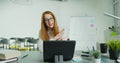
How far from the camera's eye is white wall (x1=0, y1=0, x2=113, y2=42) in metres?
5.66

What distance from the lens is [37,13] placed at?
5.78 metres

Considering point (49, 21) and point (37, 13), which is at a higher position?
point (37, 13)

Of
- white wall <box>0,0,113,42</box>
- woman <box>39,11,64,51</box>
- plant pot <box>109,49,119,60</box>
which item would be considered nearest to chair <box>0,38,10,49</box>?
white wall <box>0,0,113,42</box>

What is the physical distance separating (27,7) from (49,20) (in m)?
3.41

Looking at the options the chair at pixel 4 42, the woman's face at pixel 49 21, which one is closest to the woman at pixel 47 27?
the woman's face at pixel 49 21

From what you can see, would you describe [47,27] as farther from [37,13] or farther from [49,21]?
[37,13]

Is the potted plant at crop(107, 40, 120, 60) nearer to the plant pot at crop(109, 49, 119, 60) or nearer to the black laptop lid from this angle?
the plant pot at crop(109, 49, 119, 60)

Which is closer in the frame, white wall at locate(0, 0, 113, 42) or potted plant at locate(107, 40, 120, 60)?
potted plant at locate(107, 40, 120, 60)

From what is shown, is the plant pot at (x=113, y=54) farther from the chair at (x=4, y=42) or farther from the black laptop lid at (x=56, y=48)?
the chair at (x=4, y=42)

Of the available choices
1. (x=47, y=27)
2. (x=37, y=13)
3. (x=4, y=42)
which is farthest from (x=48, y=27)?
(x=37, y=13)

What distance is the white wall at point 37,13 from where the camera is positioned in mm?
5664

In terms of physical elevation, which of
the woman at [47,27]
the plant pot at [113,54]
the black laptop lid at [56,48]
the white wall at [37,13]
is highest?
the white wall at [37,13]

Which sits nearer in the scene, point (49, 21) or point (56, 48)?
point (56, 48)

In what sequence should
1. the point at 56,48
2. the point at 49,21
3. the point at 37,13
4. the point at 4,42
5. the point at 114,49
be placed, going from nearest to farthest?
the point at 56,48 → the point at 114,49 → the point at 49,21 → the point at 4,42 → the point at 37,13
